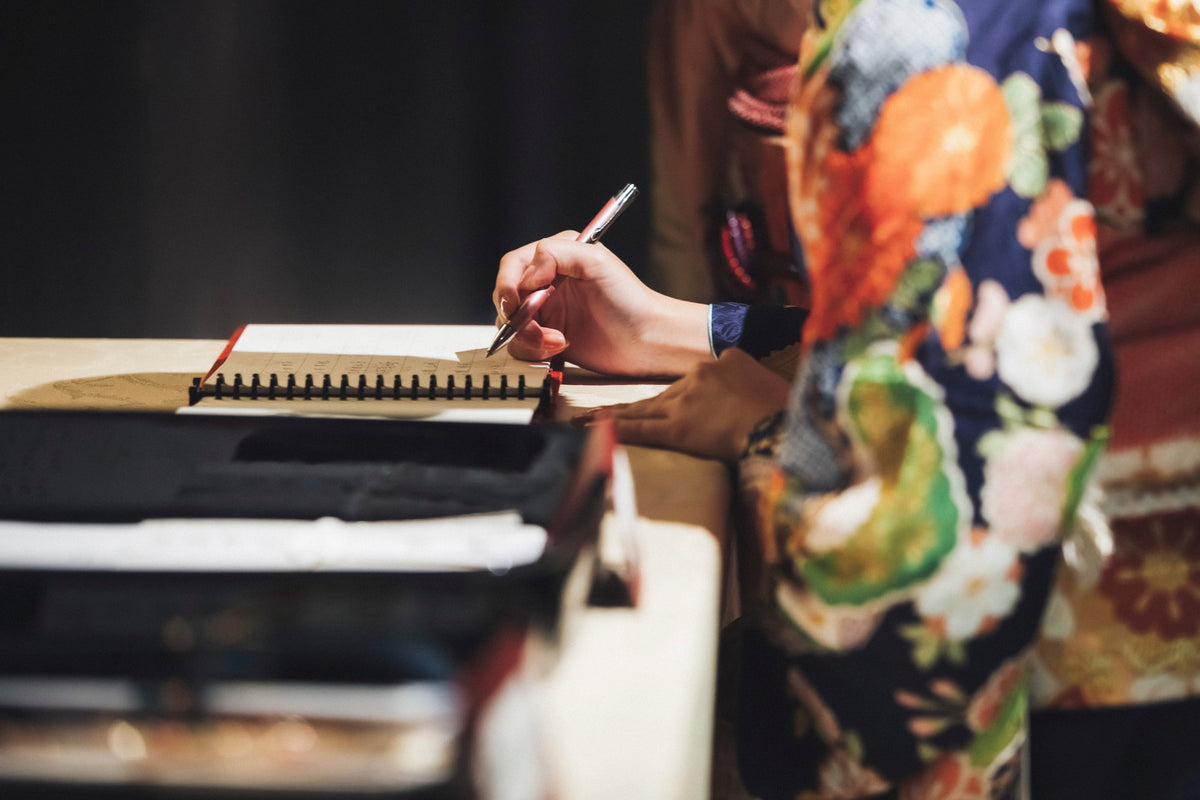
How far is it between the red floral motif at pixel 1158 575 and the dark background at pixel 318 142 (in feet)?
2.78

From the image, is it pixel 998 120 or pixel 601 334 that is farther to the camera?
pixel 601 334

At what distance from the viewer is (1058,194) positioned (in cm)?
44

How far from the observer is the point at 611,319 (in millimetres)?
933

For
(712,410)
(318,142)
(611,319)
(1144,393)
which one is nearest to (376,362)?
(611,319)

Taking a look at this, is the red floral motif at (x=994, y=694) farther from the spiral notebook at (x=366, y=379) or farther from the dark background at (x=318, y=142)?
the dark background at (x=318, y=142)

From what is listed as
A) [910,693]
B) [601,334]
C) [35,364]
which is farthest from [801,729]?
[35,364]

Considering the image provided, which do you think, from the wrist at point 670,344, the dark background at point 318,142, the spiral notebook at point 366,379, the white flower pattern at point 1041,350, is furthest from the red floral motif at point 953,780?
the dark background at point 318,142

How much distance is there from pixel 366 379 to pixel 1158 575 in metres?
0.58

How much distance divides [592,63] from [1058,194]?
2.98ft

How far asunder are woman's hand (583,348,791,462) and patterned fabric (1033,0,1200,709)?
221 mm

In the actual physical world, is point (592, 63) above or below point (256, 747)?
above

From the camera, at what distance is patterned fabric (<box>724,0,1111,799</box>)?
1.42 feet

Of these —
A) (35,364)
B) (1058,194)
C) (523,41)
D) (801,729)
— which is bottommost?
(801,729)

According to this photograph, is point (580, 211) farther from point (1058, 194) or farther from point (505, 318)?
point (1058, 194)
